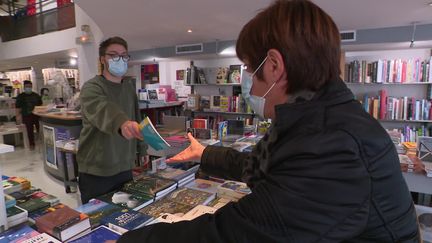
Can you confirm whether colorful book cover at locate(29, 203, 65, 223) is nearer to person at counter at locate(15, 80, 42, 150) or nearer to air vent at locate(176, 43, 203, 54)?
air vent at locate(176, 43, 203, 54)

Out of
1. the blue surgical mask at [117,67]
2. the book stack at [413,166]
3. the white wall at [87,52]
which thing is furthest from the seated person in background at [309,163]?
the white wall at [87,52]

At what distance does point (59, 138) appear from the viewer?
4398 millimetres

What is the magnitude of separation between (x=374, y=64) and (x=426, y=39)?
0.76m

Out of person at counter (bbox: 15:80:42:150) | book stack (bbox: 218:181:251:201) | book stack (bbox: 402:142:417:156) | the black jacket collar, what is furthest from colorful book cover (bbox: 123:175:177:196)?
person at counter (bbox: 15:80:42:150)

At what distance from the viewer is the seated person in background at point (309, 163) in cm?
54

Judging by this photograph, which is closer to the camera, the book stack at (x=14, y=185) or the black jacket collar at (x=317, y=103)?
the black jacket collar at (x=317, y=103)

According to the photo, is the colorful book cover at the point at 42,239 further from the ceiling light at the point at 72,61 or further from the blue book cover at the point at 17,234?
the ceiling light at the point at 72,61

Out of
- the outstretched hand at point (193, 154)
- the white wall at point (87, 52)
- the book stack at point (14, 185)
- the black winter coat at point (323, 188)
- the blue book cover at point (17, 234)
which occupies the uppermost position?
the white wall at point (87, 52)

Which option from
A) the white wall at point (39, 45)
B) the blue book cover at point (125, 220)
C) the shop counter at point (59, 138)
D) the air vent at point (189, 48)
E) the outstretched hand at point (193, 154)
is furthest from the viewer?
the white wall at point (39, 45)

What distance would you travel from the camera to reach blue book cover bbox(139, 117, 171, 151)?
3.83 ft

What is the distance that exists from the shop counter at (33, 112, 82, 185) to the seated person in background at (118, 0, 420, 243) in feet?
13.0

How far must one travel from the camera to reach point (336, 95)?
640 mm

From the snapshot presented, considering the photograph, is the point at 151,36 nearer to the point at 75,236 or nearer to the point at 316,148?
the point at 75,236

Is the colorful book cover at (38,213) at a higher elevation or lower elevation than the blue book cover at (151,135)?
lower
